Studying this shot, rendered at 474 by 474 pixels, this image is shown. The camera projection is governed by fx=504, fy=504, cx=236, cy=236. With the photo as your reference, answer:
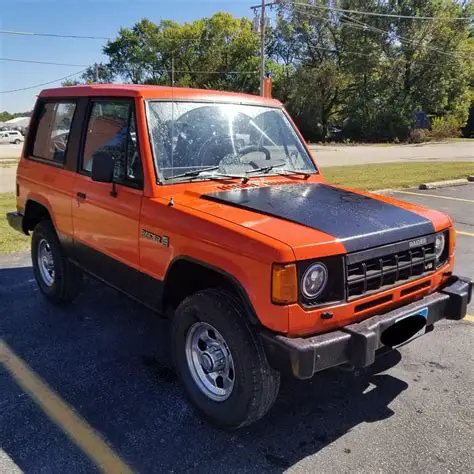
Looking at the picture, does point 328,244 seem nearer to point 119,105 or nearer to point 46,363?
point 119,105

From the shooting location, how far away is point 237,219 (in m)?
2.90

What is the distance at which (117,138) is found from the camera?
12.4 ft

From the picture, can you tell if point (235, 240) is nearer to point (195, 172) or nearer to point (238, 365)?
point (238, 365)

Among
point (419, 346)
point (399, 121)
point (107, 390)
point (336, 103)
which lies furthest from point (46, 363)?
point (336, 103)

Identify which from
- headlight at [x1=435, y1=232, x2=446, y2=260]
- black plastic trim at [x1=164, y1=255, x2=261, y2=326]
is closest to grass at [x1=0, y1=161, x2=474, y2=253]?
black plastic trim at [x1=164, y1=255, x2=261, y2=326]

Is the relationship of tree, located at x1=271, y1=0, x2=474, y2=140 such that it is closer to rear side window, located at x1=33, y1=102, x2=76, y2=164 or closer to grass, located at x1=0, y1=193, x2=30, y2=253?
grass, located at x1=0, y1=193, x2=30, y2=253

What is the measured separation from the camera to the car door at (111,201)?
354 cm

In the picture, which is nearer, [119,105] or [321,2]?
[119,105]

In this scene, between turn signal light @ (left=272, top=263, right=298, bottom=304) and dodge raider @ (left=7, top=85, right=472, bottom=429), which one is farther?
dodge raider @ (left=7, top=85, right=472, bottom=429)

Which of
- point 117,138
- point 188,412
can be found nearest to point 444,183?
point 117,138

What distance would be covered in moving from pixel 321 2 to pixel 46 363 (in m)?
51.5

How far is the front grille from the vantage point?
2801 millimetres

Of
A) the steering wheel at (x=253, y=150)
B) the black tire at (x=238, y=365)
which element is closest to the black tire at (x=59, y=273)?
the steering wheel at (x=253, y=150)

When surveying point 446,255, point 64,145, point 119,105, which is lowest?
point 446,255
